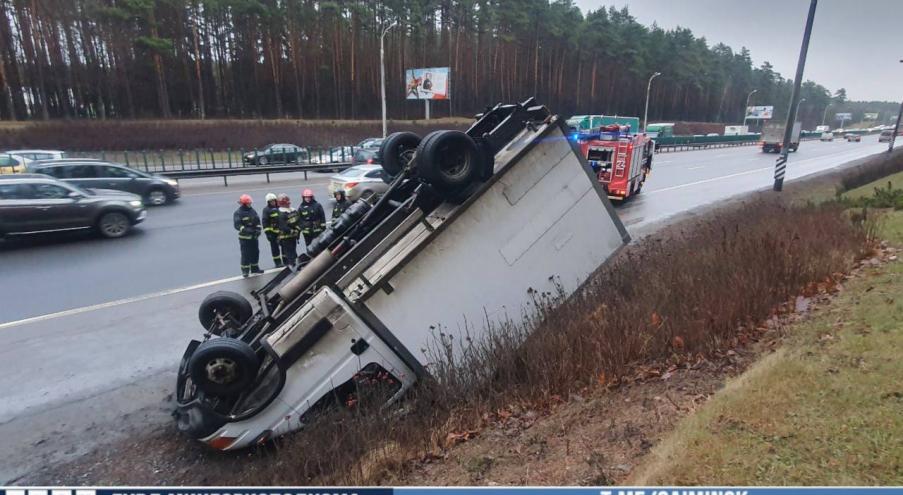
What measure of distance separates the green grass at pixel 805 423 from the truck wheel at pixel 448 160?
8.06 ft

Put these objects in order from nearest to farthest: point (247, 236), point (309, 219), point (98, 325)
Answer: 1. point (98, 325)
2. point (247, 236)
3. point (309, 219)

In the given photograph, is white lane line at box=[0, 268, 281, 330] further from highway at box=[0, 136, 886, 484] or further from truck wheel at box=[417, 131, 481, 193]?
truck wheel at box=[417, 131, 481, 193]

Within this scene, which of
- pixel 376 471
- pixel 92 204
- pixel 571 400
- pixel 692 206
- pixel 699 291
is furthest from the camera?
pixel 692 206

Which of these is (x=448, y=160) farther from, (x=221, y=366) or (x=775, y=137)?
(x=775, y=137)

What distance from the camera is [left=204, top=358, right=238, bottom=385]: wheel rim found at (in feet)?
11.8

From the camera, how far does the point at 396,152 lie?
5.67 m

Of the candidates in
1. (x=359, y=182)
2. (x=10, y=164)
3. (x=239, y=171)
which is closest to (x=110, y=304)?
(x=359, y=182)

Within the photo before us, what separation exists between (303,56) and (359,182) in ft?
114

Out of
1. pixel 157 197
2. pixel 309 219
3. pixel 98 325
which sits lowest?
pixel 98 325

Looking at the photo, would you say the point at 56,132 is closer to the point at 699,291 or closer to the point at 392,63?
the point at 392,63

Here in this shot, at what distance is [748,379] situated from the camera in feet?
11.3

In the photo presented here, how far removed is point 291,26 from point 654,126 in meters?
35.0

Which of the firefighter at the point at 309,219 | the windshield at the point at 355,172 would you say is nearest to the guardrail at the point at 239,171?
the windshield at the point at 355,172

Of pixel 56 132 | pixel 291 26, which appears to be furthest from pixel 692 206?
pixel 291 26
